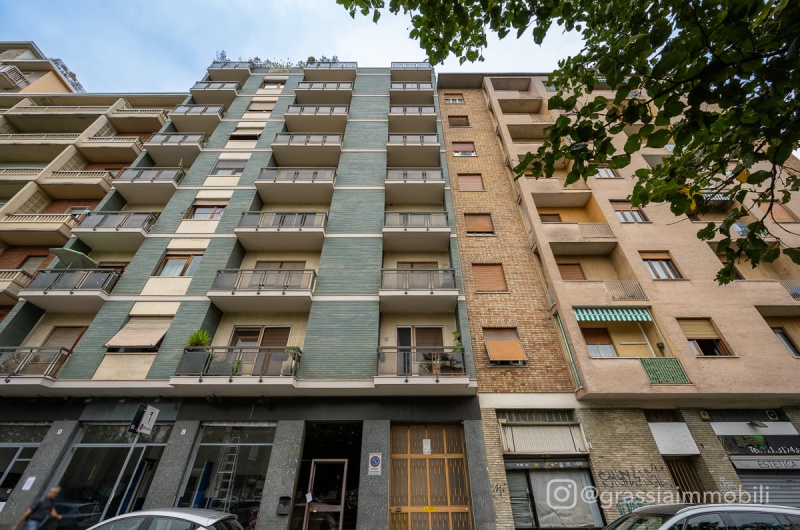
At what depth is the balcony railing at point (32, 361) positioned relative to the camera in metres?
10.5

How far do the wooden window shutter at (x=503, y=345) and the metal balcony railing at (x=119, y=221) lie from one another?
1455 centimetres

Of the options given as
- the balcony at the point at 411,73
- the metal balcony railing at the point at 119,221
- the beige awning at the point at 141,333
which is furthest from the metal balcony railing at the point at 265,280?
the balcony at the point at 411,73

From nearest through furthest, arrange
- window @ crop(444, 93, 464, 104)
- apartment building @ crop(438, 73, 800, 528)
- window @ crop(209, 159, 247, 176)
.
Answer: apartment building @ crop(438, 73, 800, 528), window @ crop(209, 159, 247, 176), window @ crop(444, 93, 464, 104)

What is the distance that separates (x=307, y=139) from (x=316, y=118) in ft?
8.29

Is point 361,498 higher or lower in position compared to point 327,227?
lower

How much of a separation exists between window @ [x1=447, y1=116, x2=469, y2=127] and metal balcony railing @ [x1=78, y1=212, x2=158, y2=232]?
16.4m

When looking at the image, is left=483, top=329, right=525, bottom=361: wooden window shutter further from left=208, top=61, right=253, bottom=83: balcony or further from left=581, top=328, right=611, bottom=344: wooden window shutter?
left=208, top=61, right=253, bottom=83: balcony

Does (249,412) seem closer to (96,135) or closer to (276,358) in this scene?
(276,358)

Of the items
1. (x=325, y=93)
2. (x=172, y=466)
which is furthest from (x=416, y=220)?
(x=325, y=93)

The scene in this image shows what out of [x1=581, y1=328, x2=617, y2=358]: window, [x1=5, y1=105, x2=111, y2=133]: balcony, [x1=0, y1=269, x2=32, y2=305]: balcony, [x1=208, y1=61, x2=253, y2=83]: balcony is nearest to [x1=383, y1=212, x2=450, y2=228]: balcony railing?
[x1=581, y1=328, x2=617, y2=358]: window

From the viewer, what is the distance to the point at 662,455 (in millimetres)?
9742

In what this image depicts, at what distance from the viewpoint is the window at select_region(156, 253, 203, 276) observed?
13352 mm

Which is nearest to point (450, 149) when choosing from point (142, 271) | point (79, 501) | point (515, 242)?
point (515, 242)

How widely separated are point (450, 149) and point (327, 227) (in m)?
8.75
